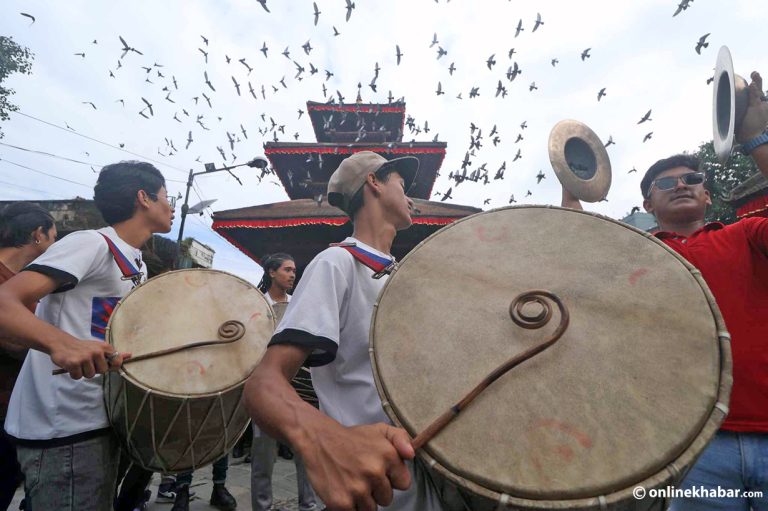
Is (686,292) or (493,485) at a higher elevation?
(686,292)

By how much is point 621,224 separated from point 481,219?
14.8 inches

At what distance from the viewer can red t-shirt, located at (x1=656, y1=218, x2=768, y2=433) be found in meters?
1.54

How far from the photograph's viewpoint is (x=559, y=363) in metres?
0.90

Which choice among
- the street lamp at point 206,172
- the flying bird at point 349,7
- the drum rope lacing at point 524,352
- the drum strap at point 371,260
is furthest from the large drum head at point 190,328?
the street lamp at point 206,172

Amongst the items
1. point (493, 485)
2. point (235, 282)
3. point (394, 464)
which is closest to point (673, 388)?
point (493, 485)

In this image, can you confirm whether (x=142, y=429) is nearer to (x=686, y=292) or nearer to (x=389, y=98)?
(x=686, y=292)

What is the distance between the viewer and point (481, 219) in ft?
4.00

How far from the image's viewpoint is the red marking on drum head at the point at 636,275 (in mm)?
982

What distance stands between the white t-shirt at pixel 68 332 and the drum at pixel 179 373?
0.24 feet

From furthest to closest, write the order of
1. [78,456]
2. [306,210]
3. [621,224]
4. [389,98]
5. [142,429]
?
[389,98] → [306,210] → [142,429] → [78,456] → [621,224]

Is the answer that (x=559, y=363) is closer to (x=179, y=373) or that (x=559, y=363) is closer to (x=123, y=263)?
(x=179, y=373)

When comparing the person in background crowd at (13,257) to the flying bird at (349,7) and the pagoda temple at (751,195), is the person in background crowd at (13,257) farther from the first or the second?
the pagoda temple at (751,195)

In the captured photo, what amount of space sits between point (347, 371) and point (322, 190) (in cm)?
909

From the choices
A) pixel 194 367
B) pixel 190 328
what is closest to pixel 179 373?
pixel 194 367
